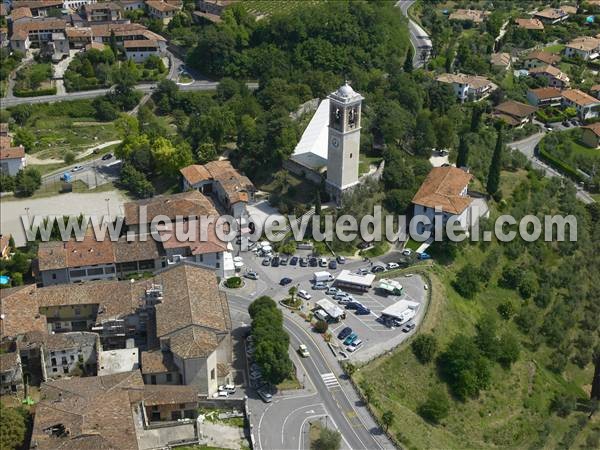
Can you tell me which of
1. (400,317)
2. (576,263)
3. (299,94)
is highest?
(299,94)

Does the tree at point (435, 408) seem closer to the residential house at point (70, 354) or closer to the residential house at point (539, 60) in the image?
the residential house at point (70, 354)

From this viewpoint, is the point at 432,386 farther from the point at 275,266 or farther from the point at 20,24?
the point at 20,24

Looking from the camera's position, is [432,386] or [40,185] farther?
[40,185]

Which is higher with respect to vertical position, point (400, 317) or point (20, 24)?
point (20, 24)

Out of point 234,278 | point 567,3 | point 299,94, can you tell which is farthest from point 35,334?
point 567,3

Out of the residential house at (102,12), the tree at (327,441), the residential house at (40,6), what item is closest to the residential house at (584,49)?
the residential house at (102,12)

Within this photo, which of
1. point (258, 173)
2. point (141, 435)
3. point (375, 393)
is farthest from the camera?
point (258, 173)
